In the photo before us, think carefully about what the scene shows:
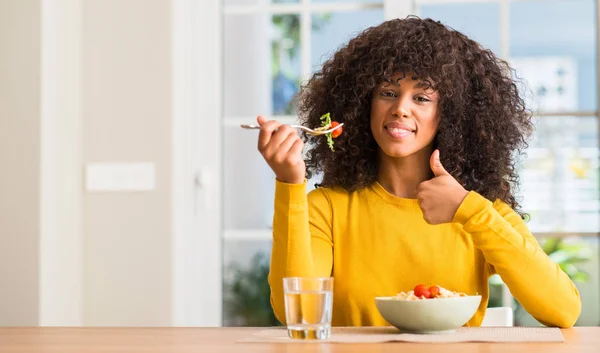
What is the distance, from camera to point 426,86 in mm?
1994

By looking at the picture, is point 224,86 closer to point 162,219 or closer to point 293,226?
point 162,219

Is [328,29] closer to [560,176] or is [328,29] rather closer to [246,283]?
[246,283]

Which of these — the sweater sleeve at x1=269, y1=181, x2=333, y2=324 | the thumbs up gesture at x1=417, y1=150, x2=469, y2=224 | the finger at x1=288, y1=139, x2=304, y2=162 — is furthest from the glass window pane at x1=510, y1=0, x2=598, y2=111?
the finger at x1=288, y1=139, x2=304, y2=162

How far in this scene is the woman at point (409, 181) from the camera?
5.79 feet

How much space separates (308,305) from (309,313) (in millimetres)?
21

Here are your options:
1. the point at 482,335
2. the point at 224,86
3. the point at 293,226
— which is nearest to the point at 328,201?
the point at 293,226

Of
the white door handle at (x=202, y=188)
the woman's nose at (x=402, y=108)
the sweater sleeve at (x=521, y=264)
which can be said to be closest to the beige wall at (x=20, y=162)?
the white door handle at (x=202, y=188)

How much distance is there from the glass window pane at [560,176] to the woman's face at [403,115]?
2.80 m

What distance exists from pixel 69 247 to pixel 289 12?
130 cm

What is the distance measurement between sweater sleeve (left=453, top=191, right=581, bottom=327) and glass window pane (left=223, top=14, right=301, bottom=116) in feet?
6.99

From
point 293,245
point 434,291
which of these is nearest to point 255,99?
point 293,245

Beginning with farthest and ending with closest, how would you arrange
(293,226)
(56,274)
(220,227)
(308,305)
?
(220,227) < (56,274) < (293,226) < (308,305)

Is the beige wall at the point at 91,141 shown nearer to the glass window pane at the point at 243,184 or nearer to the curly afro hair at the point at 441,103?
the glass window pane at the point at 243,184

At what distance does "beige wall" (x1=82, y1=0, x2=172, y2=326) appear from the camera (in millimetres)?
3510
